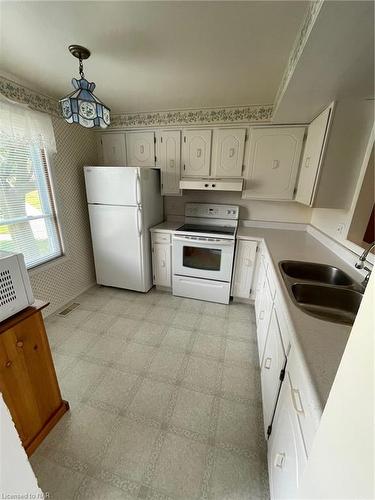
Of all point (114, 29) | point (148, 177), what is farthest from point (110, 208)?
point (114, 29)

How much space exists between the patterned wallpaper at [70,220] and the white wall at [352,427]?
2554mm

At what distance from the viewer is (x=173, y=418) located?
1416mm

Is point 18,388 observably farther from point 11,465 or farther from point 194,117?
point 194,117

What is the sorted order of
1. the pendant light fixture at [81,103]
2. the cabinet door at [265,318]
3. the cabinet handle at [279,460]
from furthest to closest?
the cabinet door at [265,318]
the pendant light fixture at [81,103]
the cabinet handle at [279,460]

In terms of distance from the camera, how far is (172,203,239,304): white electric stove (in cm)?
248

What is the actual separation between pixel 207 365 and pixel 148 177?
7.06 ft

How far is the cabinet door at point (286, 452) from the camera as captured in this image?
0.71 m

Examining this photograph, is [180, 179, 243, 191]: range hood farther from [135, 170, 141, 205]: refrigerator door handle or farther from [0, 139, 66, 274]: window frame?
[0, 139, 66, 274]: window frame

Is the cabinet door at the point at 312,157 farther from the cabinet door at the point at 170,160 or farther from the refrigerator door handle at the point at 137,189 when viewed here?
the refrigerator door handle at the point at 137,189

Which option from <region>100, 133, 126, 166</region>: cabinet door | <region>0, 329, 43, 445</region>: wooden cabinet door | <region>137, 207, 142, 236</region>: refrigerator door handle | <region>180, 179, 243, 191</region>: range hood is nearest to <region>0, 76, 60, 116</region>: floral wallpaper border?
<region>100, 133, 126, 166</region>: cabinet door

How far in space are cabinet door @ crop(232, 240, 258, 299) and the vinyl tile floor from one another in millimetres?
329

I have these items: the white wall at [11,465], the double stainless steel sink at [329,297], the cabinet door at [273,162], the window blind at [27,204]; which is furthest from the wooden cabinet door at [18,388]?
the cabinet door at [273,162]

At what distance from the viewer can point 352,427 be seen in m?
0.37

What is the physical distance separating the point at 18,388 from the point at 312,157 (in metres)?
2.74
